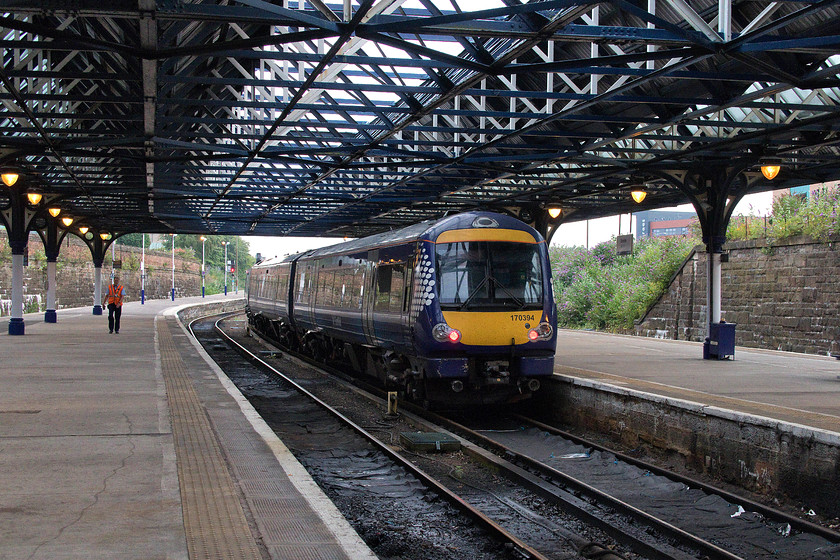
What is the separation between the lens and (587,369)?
1448cm

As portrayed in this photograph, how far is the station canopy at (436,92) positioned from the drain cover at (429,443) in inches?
184

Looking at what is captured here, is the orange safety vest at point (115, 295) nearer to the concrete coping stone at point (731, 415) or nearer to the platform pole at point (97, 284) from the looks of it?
the platform pole at point (97, 284)

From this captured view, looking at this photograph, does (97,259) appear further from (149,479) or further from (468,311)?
(149,479)

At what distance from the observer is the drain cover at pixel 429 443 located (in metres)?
10.2

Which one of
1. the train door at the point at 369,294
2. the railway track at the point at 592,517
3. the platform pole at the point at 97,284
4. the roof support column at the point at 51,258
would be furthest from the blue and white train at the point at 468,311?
the platform pole at the point at 97,284

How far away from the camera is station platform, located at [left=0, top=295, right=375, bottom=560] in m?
4.93

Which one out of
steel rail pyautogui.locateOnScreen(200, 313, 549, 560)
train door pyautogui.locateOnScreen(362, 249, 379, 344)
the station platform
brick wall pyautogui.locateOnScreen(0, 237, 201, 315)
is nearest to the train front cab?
steel rail pyautogui.locateOnScreen(200, 313, 549, 560)

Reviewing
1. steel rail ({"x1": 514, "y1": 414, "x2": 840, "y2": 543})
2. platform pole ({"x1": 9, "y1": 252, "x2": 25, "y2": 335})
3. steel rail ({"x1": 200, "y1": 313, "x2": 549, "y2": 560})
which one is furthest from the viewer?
platform pole ({"x1": 9, "y1": 252, "x2": 25, "y2": 335})

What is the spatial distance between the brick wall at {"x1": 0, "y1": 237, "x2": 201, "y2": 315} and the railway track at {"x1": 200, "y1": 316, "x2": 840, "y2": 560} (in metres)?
35.1

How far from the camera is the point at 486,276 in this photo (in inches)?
474

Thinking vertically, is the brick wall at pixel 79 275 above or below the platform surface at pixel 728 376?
above

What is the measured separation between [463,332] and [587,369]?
3.76 m

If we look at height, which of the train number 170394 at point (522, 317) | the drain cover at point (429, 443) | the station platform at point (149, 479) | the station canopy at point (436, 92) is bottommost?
the drain cover at point (429, 443)

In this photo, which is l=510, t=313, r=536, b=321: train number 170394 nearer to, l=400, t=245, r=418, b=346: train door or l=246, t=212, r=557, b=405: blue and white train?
l=246, t=212, r=557, b=405: blue and white train
